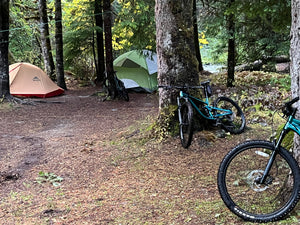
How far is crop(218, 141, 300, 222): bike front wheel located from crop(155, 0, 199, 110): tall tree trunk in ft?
7.54

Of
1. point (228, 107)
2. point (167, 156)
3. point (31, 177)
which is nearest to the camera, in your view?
point (31, 177)

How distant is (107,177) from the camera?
3.98 meters

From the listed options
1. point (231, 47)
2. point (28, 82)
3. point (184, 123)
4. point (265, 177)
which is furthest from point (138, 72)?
point (265, 177)

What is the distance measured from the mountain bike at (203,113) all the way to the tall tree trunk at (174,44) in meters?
0.19

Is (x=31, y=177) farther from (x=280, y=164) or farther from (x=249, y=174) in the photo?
(x=280, y=164)

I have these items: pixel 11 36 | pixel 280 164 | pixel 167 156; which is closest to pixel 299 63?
pixel 280 164

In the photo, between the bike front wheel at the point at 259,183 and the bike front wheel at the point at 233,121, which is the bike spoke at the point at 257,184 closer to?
the bike front wheel at the point at 259,183

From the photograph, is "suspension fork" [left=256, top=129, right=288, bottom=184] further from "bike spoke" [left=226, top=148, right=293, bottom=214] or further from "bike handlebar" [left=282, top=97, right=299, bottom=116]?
"bike handlebar" [left=282, top=97, right=299, bottom=116]

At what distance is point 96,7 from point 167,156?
1090 centimetres

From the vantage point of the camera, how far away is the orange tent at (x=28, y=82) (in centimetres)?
1107

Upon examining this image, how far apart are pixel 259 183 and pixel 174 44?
9.52 ft

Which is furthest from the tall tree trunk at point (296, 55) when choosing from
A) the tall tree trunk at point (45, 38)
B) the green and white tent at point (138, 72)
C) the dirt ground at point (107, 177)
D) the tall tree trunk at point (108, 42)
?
the tall tree trunk at point (45, 38)

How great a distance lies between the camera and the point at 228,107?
5.86 meters

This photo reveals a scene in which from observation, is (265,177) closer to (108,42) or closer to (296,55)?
(296,55)
